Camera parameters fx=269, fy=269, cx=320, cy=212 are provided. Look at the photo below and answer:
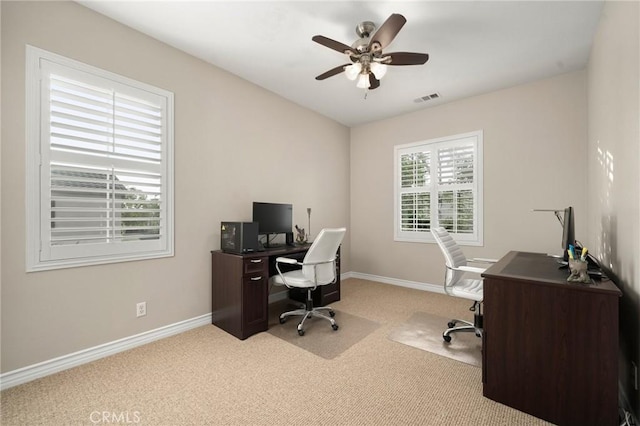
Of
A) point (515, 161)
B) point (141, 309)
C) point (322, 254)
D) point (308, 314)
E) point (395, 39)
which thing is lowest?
point (308, 314)

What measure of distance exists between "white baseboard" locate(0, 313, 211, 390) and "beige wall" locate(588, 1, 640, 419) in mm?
3406

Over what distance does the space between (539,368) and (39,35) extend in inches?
160

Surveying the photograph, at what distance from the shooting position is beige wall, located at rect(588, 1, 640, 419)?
5.03 feet

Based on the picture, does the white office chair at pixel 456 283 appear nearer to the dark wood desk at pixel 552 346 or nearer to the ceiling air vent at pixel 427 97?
the dark wood desk at pixel 552 346

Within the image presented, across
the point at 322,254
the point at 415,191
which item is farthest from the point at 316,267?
the point at 415,191

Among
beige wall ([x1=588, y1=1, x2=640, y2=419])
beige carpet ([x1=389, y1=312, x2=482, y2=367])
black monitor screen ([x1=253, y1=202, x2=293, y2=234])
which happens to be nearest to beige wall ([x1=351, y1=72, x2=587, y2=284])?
beige wall ([x1=588, y1=1, x2=640, y2=419])

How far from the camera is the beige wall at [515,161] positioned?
3.19 meters

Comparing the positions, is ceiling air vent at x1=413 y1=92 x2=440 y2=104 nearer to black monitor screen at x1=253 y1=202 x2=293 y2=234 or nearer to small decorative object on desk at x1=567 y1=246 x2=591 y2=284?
black monitor screen at x1=253 y1=202 x2=293 y2=234

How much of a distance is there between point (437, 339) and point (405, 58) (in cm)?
261

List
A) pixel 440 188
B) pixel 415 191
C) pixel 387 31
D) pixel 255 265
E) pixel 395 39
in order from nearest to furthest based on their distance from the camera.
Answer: pixel 387 31 → pixel 395 39 → pixel 255 265 → pixel 440 188 → pixel 415 191

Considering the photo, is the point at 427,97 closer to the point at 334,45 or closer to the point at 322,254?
the point at 334,45

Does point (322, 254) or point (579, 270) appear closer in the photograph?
point (579, 270)

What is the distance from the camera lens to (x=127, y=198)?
242 centimetres

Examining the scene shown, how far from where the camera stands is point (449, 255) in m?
2.57
